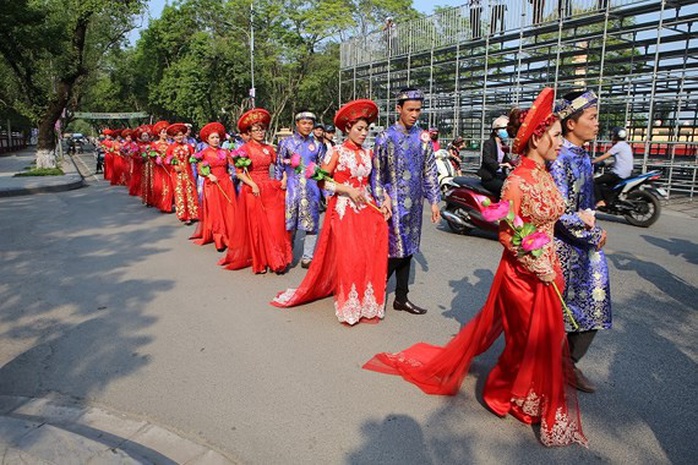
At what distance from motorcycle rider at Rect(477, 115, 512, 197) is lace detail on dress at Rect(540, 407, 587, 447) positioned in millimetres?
4906

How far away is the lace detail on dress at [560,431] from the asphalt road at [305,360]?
58 mm

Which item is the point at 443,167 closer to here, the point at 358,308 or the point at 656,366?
the point at 358,308

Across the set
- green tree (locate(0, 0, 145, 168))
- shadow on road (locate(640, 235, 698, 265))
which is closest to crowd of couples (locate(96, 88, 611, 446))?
shadow on road (locate(640, 235, 698, 265))

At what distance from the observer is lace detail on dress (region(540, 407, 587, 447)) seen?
261 cm

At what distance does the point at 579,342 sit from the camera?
10.3ft

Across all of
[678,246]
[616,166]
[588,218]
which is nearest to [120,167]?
[616,166]

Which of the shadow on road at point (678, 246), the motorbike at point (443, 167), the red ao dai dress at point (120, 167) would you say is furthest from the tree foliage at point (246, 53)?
the shadow on road at point (678, 246)

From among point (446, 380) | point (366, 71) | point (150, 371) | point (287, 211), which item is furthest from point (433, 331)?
point (366, 71)

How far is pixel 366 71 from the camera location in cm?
2197

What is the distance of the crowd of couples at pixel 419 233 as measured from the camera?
267cm

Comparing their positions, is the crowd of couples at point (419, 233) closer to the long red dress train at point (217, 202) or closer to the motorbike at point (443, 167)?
the long red dress train at point (217, 202)

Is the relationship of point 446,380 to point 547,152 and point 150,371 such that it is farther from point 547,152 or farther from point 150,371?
point 150,371

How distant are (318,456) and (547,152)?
1.95 metres

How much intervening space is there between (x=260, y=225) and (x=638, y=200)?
6519 mm
